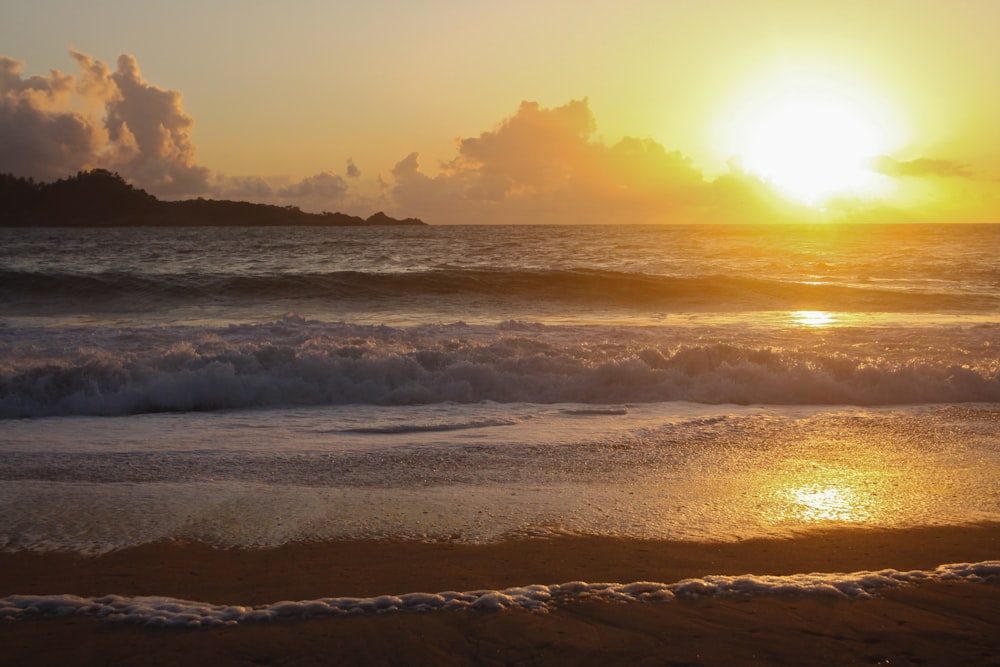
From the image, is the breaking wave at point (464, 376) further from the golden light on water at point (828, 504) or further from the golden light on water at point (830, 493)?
the golden light on water at point (828, 504)

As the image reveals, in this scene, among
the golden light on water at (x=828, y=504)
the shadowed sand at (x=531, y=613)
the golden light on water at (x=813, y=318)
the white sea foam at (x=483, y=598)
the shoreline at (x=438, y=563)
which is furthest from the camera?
the golden light on water at (x=813, y=318)

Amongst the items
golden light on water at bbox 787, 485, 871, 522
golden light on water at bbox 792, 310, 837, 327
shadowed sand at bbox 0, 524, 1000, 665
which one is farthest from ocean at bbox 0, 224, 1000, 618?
shadowed sand at bbox 0, 524, 1000, 665

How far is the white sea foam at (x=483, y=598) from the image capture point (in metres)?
3.79

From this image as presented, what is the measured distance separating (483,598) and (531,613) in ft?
0.86

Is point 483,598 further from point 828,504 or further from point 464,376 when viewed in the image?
point 464,376

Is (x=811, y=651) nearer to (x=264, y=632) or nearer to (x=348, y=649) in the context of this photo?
(x=348, y=649)

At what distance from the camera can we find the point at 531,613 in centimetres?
383

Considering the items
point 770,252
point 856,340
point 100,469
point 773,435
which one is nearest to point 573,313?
point 856,340

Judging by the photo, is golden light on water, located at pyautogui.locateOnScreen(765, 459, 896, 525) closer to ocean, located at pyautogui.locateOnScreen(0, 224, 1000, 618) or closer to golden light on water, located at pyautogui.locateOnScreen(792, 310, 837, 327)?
ocean, located at pyautogui.locateOnScreen(0, 224, 1000, 618)

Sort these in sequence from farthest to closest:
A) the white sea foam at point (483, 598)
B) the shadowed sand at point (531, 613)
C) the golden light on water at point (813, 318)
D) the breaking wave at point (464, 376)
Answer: the golden light on water at point (813, 318), the breaking wave at point (464, 376), the white sea foam at point (483, 598), the shadowed sand at point (531, 613)

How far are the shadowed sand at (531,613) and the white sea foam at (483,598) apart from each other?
7 cm

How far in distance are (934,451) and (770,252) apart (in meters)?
39.0

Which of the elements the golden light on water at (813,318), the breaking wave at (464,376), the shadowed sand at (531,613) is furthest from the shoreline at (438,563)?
the golden light on water at (813,318)

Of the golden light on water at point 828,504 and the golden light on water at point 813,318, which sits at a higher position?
the golden light on water at point 813,318
